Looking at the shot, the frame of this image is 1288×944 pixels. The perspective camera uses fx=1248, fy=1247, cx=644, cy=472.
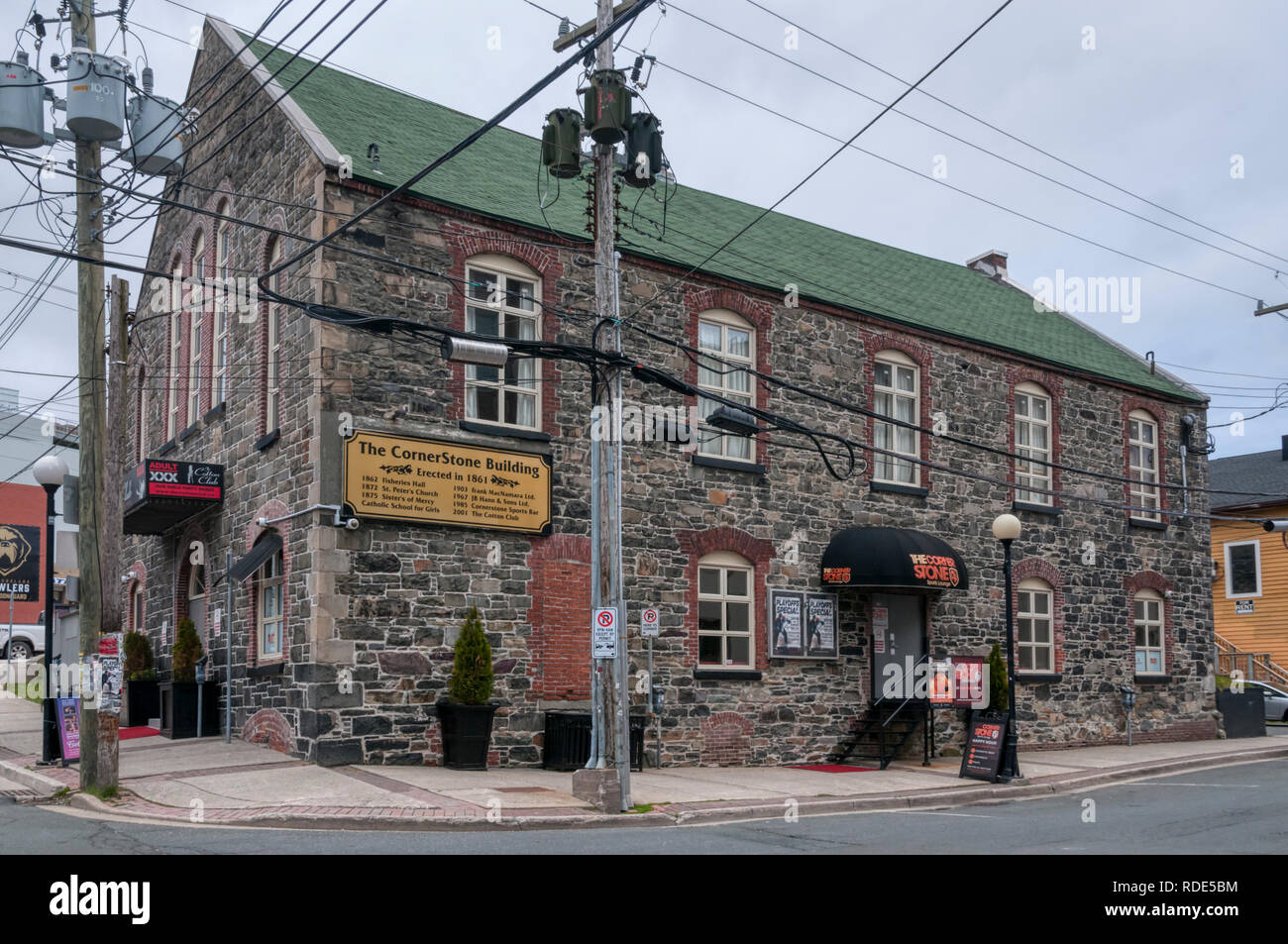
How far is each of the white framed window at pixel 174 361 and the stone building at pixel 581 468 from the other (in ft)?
0.46

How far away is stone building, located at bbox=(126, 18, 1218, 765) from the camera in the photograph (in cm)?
1630

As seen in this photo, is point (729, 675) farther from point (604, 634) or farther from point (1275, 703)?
point (1275, 703)

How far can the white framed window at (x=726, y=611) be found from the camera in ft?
63.2

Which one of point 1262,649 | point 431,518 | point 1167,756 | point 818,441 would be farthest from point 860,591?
point 1262,649

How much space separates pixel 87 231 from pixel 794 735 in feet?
41.1

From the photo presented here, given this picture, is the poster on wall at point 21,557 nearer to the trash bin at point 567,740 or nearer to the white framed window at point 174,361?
the white framed window at point 174,361

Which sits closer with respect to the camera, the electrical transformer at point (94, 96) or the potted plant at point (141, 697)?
the electrical transformer at point (94, 96)

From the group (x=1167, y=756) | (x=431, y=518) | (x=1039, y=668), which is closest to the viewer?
(x=431, y=518)

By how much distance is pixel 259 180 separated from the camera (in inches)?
735

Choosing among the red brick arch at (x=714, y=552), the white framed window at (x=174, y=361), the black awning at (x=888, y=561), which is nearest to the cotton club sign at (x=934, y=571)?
the black awning at (x=888, y=561)

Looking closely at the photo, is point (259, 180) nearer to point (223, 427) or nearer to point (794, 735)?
point (223, 427)

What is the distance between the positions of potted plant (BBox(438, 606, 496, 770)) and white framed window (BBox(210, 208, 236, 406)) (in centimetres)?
635

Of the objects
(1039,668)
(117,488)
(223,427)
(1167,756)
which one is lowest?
(1167,756)

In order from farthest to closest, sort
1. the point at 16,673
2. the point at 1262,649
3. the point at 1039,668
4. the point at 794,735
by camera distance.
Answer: the point at 1262,649
the point at 16,673
the point at 1039,668
the point at 794,735
